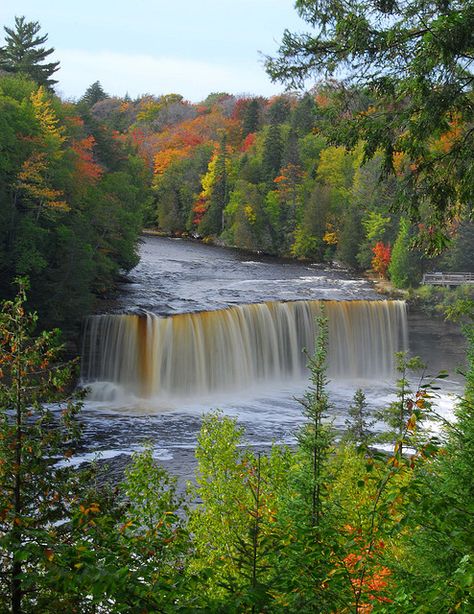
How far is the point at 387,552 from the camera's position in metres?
9.52

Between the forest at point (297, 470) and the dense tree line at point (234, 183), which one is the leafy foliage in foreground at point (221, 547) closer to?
the forest at point (297, 470)

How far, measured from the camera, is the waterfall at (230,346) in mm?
28625

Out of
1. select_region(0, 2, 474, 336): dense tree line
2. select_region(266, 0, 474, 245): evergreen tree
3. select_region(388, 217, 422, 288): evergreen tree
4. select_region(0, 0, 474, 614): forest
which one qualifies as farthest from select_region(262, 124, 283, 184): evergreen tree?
select_region(266, 0, 474, 245): evergreen tree

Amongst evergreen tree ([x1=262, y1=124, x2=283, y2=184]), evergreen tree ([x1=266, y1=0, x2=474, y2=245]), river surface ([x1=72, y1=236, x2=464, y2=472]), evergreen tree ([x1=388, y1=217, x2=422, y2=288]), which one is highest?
evergreen tree ([x1=262, y1=124, x2=283, y2=184])

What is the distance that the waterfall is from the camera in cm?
2862

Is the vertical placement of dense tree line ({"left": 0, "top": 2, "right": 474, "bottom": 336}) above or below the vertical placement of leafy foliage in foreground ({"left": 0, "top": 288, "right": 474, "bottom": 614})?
above

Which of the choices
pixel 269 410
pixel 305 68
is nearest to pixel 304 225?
pixel 269 410

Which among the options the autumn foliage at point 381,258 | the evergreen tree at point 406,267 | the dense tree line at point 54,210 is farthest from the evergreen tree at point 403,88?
the autumn foliage at point 381,258

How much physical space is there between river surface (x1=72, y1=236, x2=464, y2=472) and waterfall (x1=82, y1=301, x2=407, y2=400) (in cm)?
88

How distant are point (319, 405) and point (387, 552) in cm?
225

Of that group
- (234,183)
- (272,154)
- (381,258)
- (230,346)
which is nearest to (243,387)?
(230,346)

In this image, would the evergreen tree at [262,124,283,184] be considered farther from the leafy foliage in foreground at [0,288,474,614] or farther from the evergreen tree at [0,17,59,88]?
the leafy foliage in foreground at [0,288,474,614]

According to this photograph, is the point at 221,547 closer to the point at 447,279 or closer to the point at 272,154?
the point at 447,279

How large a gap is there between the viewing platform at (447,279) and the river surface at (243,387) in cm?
361
